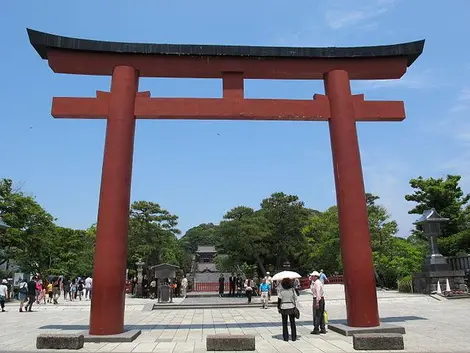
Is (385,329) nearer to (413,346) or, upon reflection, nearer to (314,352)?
(413,346)

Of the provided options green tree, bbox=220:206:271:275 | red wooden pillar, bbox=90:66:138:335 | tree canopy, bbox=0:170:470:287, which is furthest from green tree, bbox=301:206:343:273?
red wooden pillar, bbox=90:66:138:335

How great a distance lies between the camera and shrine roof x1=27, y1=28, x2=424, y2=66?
11102 millimetres

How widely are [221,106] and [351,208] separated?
458 cm

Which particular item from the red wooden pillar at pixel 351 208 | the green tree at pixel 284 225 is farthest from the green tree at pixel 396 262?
the red wooden pillar at pixel 351 208

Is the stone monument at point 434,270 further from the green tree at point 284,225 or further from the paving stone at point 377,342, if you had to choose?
the paving stone at point 377,342

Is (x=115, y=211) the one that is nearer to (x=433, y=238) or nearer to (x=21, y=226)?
(x=433, y=238)

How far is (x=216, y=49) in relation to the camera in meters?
11.6

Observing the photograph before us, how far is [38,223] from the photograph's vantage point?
103 ft

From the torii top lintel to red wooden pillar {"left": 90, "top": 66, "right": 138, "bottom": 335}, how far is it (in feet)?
1.94

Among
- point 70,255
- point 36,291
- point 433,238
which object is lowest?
point 36,291

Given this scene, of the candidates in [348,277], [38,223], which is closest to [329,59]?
[348,277]

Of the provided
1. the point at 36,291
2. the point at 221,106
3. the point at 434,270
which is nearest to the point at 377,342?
the point at 221,106

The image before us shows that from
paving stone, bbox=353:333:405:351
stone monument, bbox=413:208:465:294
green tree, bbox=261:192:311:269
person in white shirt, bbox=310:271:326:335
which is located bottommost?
paving stone, bbox=353:333:405:351

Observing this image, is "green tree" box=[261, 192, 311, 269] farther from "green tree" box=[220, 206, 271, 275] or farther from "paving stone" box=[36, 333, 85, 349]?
"paving stone" box=[36, 333, 85, 349]
